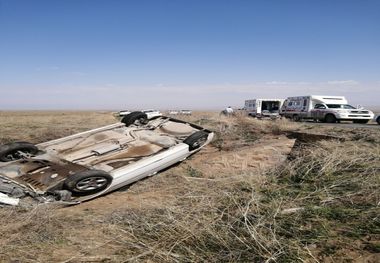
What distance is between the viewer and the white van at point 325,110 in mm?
20125

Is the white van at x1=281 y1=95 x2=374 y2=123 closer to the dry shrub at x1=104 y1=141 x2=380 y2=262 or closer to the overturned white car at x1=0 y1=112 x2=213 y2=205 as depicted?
the overturned white car at x1=0 y1=112 x2=213 y2=205

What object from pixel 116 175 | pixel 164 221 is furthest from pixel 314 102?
pixel 164 221

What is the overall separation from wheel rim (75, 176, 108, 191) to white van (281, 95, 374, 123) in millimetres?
17539

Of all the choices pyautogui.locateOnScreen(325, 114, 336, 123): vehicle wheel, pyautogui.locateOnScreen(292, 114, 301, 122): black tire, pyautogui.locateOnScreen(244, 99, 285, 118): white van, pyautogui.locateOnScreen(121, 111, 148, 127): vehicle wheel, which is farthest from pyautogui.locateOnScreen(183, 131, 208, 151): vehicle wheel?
pyautogui.locateOnScreen(244, 99, 285, 118): white van

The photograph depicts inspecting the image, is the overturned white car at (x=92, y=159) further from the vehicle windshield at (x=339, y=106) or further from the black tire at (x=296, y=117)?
the black tire at (x=296, y=117)

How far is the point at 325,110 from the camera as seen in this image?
21.1 m

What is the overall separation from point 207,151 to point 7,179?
6.34m

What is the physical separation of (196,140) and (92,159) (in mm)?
2331

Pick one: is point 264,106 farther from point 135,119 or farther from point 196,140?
point 196,140

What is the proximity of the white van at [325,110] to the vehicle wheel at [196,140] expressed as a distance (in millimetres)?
14537

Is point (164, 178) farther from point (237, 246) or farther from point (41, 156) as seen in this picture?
point (237, 246)

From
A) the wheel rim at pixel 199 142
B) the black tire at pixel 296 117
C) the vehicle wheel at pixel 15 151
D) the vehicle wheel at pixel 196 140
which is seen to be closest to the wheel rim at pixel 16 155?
the vehicle wheel at pixel 15 151

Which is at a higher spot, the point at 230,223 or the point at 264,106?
the point at 230,223

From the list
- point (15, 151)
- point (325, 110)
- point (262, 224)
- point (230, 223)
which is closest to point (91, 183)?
point (15, 151)
